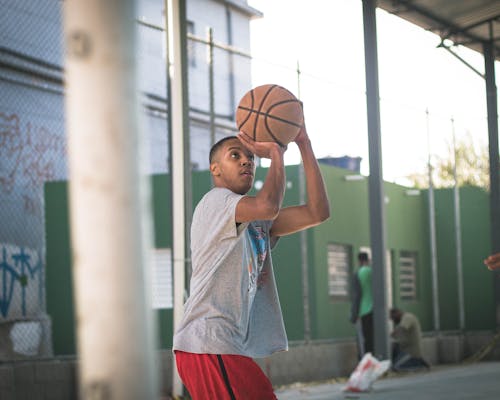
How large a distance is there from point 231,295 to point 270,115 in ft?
3.15

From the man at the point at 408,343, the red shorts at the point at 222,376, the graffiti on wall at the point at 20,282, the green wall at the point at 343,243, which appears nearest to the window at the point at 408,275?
the green wall at the point at 343,243

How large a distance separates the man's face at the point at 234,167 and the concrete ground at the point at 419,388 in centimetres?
716

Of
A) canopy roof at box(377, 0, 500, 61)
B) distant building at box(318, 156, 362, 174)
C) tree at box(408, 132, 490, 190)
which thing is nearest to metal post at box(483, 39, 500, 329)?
canopy roof at box(377, 0, 500, 61)

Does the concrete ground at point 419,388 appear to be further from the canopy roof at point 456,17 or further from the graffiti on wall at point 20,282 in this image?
the canopy roof at point 456,17

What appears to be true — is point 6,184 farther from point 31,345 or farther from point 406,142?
point 406,142

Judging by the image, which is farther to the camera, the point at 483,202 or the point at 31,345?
the point at 483,202

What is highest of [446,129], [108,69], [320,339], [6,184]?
[446,129]

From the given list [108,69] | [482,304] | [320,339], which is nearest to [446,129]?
[482,304]

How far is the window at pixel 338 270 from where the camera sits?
17.0 m

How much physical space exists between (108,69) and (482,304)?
19674 millimetres

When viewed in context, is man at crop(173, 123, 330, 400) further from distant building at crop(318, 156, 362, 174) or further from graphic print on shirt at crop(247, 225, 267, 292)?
Answer: distant building at crop(318, 156, 362, 174)

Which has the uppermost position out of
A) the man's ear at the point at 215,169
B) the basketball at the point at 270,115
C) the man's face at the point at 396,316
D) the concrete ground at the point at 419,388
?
the basketball at the point at 270,115

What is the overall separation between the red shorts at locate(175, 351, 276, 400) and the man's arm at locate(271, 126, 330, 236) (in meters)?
0.68

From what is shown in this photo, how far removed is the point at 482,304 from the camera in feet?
68.7
